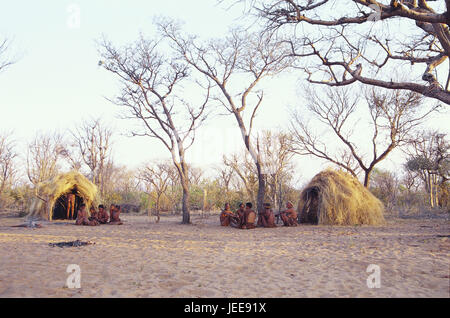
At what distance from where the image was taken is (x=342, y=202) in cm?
1291

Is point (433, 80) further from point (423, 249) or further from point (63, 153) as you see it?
point (63, 153)

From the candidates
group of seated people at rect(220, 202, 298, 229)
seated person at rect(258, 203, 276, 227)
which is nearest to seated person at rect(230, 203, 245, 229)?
group of seated people at rect(220, 202, 298, 229)

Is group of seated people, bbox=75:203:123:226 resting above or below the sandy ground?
above

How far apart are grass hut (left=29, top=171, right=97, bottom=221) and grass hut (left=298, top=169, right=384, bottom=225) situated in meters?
10.2

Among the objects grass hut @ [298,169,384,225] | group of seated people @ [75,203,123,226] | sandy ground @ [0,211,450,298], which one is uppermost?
grass hut @ [298,169,384,225]

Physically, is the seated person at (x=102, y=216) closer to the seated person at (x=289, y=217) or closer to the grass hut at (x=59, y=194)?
the grass hut at (x=59, y=194)

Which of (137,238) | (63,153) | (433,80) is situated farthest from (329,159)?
(63,153)

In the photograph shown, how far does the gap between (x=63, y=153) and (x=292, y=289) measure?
2682cm

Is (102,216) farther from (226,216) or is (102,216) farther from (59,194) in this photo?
(226,216)

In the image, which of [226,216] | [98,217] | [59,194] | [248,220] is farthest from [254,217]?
[59,194]

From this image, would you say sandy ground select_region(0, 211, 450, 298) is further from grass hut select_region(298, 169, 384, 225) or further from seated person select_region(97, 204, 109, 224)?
seated person select_region(97, 204, 109, 224)

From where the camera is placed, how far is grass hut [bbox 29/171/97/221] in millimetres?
15969

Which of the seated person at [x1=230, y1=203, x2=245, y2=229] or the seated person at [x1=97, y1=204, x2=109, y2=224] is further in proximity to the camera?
the seated person at [x1=97, y1=204, x2=109, y2=224]

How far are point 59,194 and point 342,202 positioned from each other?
12.0 meters
